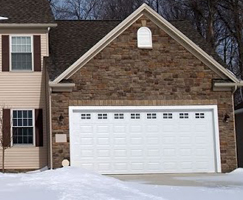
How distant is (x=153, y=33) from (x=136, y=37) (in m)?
0.67

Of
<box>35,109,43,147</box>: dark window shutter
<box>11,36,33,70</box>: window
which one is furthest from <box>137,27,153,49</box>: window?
<box>35,109,43,147</box>: dark window shutter

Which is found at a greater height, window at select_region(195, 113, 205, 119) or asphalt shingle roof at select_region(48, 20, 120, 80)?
asphalt shingle roof at select_region(48, 20, 120, 80)

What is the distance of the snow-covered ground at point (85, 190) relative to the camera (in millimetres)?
10070

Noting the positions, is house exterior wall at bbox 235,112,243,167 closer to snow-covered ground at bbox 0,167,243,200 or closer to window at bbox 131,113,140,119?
window at bbox 131,113,140,119

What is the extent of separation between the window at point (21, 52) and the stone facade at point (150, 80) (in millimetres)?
2980

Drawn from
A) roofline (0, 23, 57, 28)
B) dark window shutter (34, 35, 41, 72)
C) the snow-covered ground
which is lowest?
the snow-covered ground

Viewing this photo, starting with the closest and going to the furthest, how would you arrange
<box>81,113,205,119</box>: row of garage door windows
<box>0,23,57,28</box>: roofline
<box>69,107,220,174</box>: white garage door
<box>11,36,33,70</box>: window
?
<box>69,107,220,174</box>: white garage door < <box>81,113,205,119</box>: row of garage door windows < <box>0,23,57,28</box>: roofline < <box>11,36,33,70</box>: window

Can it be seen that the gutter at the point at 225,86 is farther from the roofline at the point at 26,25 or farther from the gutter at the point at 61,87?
the roofline at the point at 26,25

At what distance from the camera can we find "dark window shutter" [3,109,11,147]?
1883 centimetres

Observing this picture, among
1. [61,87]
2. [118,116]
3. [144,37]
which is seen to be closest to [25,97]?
[61,87]

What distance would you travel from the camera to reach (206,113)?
731 inches

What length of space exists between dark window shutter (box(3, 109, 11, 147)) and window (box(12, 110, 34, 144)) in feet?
0.79

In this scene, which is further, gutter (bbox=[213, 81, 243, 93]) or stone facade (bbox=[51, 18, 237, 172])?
gutter (bbox=[213, 81, 243, 93])

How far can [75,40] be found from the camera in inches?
851
